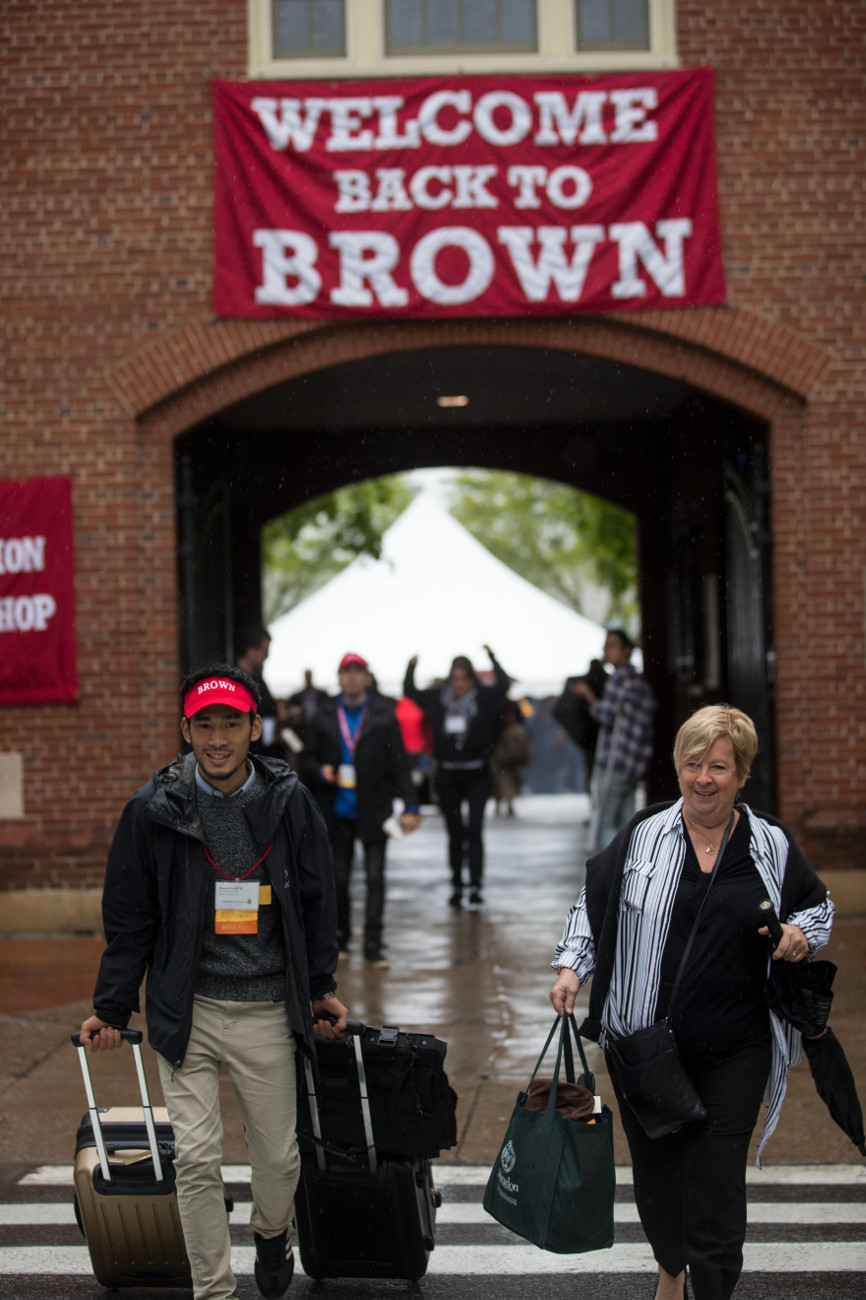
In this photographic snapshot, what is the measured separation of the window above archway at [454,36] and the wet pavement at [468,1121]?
6.07m

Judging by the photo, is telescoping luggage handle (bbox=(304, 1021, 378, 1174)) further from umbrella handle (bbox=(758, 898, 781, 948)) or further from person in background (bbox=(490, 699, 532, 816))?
person in background (bbox=(490, 699, 532, 816))

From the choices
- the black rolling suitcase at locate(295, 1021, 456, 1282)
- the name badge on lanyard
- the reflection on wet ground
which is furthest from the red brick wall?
the name badge on lanyard

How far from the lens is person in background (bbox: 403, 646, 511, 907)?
1127 centimetres

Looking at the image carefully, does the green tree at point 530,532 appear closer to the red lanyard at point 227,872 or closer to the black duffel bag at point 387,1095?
the black duffel bag at point 387,1095

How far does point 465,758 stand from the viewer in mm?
11273

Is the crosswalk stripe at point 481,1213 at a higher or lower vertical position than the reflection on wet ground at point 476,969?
lower

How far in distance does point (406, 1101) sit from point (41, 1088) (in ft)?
10.2

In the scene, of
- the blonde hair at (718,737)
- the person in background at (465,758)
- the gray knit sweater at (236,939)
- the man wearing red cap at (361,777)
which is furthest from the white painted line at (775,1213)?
the person in background at (465,758)

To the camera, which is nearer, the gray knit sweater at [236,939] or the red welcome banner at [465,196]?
the gray knit sweater at [236,939]

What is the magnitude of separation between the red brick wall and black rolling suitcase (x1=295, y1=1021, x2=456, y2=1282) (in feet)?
20.6

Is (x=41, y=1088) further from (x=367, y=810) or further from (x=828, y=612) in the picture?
(x=828, y=612)

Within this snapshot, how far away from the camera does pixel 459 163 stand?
1049 centimetres

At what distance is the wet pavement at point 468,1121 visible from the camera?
15.4ft

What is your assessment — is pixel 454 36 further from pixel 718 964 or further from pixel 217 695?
pixel 718 964
